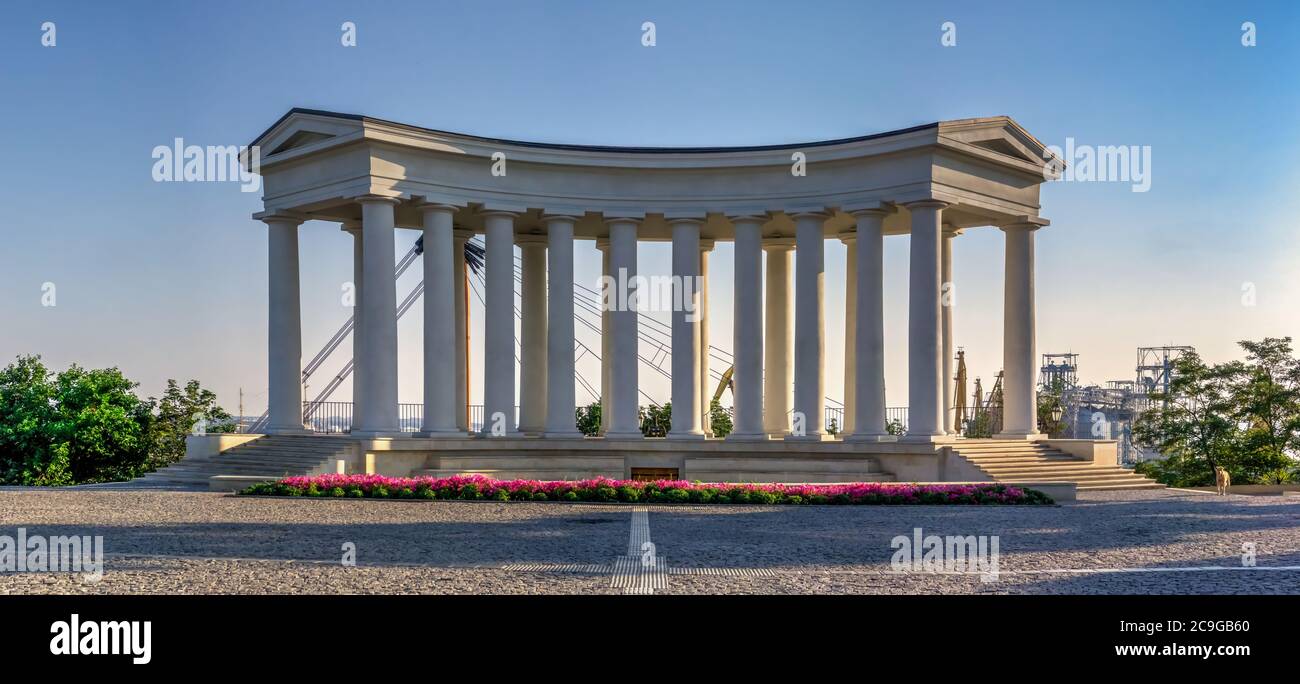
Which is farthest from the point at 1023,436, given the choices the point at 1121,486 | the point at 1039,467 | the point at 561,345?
the point at 561,345

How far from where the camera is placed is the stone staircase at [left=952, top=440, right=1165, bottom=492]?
56.0 metres

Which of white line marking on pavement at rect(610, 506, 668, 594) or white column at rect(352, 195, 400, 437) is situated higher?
white column at rect(352, 195, 400, 437)

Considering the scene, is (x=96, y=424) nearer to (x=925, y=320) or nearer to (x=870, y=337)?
Result: (x=870, y=337)

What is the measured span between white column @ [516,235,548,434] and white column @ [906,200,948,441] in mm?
24682

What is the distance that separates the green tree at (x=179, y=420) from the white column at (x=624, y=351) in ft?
111

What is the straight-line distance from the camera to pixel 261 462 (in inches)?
2297

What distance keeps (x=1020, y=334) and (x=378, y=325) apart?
36.0m

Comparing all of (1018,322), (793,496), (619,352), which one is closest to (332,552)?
(793,496)

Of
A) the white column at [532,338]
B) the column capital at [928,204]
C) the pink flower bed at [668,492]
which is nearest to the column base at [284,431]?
the white column at [532,338]

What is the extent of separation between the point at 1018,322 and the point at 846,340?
1228cm

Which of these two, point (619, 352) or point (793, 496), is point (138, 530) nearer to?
point (793, 496)

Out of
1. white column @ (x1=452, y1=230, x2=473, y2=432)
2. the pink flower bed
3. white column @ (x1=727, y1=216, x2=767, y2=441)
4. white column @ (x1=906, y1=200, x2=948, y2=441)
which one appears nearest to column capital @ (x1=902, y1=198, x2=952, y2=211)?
white column @ (x1=906, y1=200, x2=948, y2=441)

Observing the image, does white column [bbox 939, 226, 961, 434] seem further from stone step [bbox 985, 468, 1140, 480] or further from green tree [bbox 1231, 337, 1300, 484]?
green tree [bbox 1231, 337, 1300, 484]
